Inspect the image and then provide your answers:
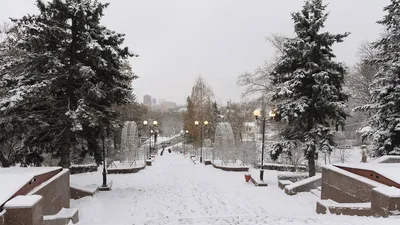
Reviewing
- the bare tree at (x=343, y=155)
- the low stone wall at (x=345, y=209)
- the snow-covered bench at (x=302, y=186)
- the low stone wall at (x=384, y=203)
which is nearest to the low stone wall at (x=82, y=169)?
the snow-covered bench at (x=302, y=186)

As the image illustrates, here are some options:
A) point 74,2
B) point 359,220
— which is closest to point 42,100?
point 74,2

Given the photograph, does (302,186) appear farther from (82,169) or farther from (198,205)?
(82,169)

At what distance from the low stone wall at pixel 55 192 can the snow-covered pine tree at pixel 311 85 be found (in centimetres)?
972

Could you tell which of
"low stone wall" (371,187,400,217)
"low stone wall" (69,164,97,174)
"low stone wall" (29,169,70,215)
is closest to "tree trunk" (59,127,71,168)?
"low stone wall" (29,169,70,215)

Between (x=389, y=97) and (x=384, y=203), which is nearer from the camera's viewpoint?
(x=384, y=203)

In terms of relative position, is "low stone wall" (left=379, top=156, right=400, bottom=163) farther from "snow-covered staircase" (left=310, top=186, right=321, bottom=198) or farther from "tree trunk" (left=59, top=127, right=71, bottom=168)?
"tree trunk" (left=59, top=127, right=71, bottom=168)

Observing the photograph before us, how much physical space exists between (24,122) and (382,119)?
14.2 m

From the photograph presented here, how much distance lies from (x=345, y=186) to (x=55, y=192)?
7.94 m

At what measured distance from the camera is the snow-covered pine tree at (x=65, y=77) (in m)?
11.2

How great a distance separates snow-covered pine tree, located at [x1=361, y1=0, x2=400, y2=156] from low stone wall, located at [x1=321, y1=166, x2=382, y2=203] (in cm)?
446

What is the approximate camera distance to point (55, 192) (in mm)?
8023

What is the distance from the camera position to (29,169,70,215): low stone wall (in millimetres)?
7105

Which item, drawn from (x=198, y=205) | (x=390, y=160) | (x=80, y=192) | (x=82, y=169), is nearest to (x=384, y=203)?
(x=390, y=160)

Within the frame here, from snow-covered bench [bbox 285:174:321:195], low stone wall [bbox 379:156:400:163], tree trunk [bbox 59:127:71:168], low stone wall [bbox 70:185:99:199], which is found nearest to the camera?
low stone wall [bbox 379:156:400:163]
